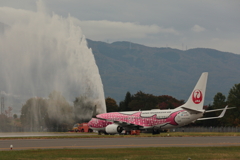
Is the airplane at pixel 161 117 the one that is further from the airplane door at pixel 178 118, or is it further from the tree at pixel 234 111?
the tree at pixel 234 111

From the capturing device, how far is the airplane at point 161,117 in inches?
2739

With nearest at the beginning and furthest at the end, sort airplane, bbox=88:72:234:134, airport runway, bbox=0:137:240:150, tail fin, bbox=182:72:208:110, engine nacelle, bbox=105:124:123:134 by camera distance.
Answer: airport runway, bbox=0:137:240:150
airplane, bbox=88:72:234:134
tail fin, bbox=182:72:208:110
engine nacelle, bbox=105:124:123:134

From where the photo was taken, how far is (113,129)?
74.4m

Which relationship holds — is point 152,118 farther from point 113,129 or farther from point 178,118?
point 113,129

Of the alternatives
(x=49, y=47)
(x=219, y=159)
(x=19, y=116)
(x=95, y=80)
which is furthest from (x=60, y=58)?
(x=219, y=159)

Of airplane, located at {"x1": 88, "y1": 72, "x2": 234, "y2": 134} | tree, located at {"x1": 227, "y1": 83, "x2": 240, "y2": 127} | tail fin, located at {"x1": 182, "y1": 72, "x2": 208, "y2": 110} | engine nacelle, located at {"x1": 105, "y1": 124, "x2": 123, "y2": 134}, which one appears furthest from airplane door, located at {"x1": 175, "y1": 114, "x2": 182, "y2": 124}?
tree, located at {"x1": 227, "y1": 83, "x2": 240, "y2": 127}

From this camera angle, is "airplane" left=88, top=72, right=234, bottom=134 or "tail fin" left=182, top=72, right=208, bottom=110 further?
"tail fin" left=182, top=72, right=208, bottom=110

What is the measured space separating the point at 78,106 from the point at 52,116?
5926 mm

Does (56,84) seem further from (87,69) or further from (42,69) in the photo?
(87,69)

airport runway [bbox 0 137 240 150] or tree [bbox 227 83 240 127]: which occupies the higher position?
tree [bbox 227 83 240 127]

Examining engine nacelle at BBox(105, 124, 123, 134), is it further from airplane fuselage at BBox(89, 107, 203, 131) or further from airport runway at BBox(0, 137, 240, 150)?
airport runway at BBox(0, 137, 240, 150)

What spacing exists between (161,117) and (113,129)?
914cm

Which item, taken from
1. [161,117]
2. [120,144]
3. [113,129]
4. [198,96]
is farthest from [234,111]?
[120,144]

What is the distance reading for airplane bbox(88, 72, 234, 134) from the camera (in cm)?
6956
